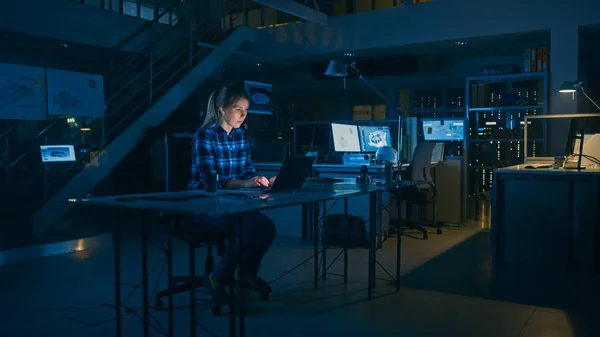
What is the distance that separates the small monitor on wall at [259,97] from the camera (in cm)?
802

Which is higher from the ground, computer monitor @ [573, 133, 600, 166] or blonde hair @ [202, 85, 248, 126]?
blonde hair @ [202, 85, 248, 126]

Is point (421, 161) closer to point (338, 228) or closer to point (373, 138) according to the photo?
point (373, 138)

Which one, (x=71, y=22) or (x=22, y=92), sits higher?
(x=71, y=22)

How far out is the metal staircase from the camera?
5.78m

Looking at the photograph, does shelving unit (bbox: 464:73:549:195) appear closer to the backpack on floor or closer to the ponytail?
the backpack on floor

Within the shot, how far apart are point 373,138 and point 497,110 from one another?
247cm

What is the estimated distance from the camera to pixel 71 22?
7.36 meters

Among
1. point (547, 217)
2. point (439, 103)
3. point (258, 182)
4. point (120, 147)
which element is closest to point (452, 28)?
point (439, 103)

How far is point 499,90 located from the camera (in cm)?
743

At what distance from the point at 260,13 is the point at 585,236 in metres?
8.22

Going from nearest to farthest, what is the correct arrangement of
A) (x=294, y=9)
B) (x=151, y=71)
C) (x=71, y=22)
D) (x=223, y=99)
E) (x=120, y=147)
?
(x=223, y=99) < (x=120, y=147) < (x=294, y=9) < (x=151, y=71) < (x=71, y=22)

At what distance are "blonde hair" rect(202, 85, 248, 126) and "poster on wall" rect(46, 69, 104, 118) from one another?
11.0ft

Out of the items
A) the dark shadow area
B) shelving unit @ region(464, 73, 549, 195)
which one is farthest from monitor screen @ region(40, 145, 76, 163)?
shelving unit @ region(464, 73, 549, 195)

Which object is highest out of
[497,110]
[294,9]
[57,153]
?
[294,9]
